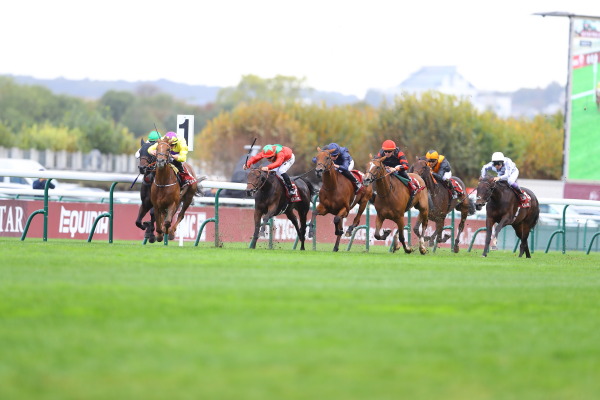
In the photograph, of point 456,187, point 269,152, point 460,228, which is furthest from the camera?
point 460,228

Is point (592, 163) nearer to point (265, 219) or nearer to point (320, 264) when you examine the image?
point (265, 219)

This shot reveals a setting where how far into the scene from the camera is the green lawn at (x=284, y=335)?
586cm

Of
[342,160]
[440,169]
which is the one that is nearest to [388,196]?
[342,160]

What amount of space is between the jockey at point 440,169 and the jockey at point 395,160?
227 cm

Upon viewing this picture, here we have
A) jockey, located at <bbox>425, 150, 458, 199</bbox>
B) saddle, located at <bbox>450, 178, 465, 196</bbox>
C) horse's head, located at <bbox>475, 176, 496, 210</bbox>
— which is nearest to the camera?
horse's head, located at <bbox>475, 176, 496, 210</bbox>

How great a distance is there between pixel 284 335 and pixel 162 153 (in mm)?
12330

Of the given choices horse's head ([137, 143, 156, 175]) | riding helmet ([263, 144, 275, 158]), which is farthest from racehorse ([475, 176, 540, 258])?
horse's head ([137, 143, 156, 175])

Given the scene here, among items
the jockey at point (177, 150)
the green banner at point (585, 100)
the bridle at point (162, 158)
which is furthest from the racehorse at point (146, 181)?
the green banner at point (585, 100)

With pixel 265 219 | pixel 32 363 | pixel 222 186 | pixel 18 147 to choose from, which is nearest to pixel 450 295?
pixel 32 363

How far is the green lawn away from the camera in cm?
586

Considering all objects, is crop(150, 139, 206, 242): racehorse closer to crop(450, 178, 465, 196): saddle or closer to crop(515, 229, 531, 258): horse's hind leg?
crop(450, 178, 465, 196): saddle

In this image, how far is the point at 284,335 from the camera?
7355 mm

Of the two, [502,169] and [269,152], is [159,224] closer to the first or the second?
[269,152]

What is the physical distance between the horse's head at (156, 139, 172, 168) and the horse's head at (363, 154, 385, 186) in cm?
334
